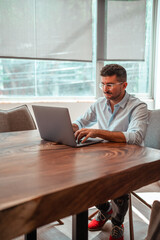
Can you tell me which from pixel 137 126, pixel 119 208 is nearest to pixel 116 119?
pixel 137 126

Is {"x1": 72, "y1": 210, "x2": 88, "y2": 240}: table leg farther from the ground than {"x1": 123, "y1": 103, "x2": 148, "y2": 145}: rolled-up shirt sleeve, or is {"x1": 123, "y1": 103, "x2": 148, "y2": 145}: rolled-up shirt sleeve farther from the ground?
{"x1": 123, "y1": 103, "x2": 148, "y2": 145}: rolled-up shirt sleeve

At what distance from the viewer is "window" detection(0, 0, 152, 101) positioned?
133 inches

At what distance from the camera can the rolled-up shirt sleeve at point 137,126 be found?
1519 mm

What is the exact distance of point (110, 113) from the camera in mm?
1966

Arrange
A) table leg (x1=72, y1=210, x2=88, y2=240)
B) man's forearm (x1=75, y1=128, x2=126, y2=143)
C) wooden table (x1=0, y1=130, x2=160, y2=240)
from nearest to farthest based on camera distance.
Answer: wooden table (x1=0, y1=130, x2=160, y2=240)
table leg (x1=72, y1=210, x2=88, y2=240)
man's forearm (x1=75, y1=128, x2=126, y2=143)

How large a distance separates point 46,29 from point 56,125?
2.38 meters

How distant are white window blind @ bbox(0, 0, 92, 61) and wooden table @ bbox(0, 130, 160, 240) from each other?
7.20 ft

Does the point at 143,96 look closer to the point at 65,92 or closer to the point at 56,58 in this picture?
the point at 65,92

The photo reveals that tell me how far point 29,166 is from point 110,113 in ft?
3.55

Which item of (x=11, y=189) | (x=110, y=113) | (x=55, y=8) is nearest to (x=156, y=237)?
(x=11, y=189)

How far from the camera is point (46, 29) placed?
3395mm

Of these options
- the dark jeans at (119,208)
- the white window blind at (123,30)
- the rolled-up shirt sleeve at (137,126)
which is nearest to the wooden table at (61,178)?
the rolled-up shirt sleeve at (137,126)

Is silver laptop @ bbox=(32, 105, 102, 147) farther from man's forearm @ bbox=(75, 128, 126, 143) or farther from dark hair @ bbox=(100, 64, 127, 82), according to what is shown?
dark hair @ bbox=(100, 64, 127, 82)

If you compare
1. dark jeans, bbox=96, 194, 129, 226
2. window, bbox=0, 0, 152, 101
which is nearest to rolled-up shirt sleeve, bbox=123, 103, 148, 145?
dark jeans, bbox=96, 194, 129, 226
